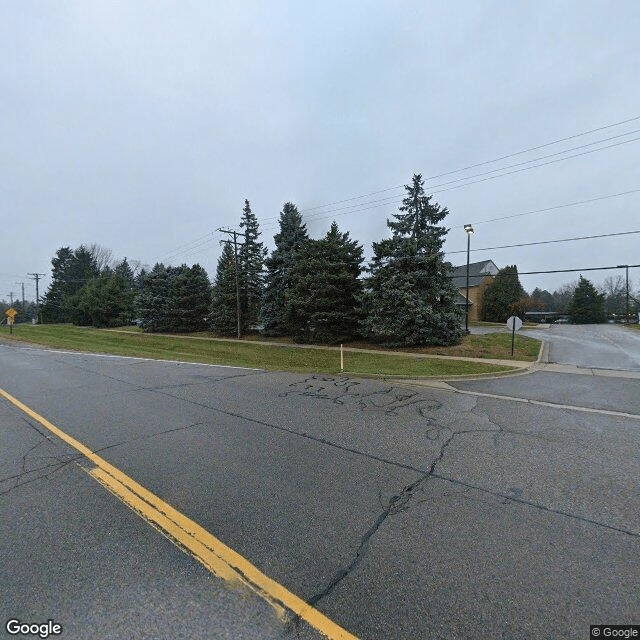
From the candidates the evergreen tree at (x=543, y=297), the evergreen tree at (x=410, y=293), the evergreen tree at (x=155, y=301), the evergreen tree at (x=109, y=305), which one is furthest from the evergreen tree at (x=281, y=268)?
the evergreen tree at (x=543, y=297)

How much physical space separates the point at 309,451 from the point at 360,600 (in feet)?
8.39

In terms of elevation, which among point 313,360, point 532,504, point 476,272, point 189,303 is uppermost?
point 476,272

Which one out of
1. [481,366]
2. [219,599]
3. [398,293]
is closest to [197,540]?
[219,599]

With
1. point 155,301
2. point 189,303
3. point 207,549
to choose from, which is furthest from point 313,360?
point 155,301

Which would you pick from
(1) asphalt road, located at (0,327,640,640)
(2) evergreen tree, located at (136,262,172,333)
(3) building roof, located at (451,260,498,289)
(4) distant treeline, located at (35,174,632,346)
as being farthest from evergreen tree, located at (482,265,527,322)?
(1) asphalt road, located at (0,327,640,640)

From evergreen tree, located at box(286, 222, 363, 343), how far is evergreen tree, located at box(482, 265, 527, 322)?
3117 centimetres

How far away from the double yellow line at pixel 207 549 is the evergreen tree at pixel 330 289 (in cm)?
1696

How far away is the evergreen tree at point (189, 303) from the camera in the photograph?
34.4m

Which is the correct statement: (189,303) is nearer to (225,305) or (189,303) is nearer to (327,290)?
(225,305)

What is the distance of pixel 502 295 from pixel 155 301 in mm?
41275

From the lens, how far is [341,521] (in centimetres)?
316

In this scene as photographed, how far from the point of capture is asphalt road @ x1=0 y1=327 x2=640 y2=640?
219cm

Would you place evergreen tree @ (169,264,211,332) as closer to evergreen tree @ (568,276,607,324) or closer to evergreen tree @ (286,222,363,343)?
evergreen tree @ (286,222,363,343)

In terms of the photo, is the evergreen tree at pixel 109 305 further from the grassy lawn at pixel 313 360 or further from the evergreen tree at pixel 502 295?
the evergreen tree at pixel 502 295
